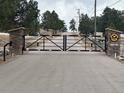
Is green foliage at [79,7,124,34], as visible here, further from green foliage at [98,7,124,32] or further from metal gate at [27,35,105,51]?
metal gate at [27,35,105,51]

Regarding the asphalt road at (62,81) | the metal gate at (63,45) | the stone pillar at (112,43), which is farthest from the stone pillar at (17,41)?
the asphalt road at (62,81)

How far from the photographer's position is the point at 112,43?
33875 millimetres

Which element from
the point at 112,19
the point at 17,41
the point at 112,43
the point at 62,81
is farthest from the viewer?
the point at 112,19

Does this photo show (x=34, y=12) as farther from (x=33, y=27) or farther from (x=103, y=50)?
(x=103, y=50)

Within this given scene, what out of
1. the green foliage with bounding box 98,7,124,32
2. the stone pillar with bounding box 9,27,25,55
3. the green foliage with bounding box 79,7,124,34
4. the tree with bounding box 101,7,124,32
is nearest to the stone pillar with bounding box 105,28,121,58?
the stone pillar with bounding box 9,27,25,55

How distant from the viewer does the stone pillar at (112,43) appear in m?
33.2

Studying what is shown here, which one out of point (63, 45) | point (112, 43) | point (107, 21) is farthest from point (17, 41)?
point (107, 21)

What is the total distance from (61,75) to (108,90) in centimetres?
439

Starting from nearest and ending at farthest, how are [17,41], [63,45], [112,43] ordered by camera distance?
[17,41], [112,43], [63,45]

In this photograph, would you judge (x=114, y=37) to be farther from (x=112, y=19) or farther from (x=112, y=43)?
(x=112, y=19)

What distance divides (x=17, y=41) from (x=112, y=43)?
24.5ft

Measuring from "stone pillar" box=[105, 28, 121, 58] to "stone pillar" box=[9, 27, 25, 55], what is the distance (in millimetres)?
6768

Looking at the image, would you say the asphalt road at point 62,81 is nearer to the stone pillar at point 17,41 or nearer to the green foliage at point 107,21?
the stone pillar at point 17,41

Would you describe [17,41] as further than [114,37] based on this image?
No
